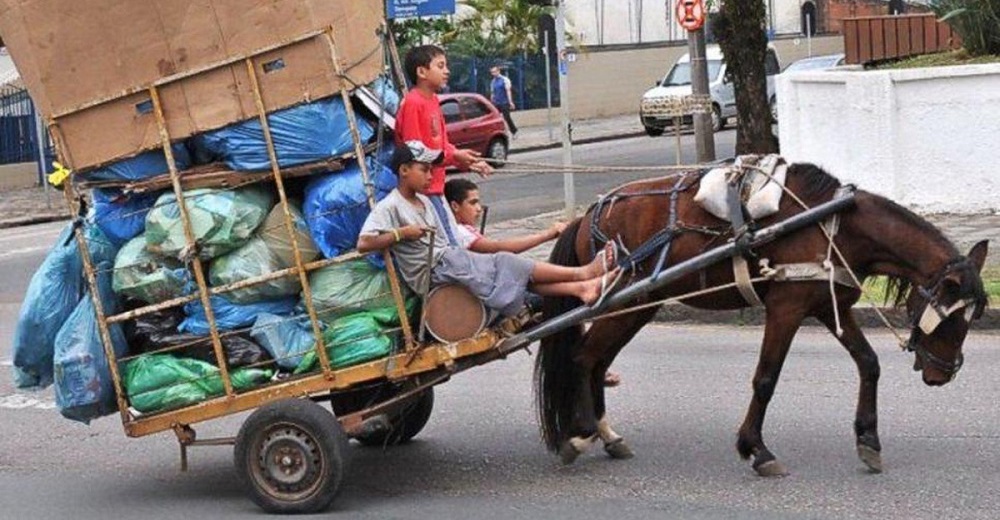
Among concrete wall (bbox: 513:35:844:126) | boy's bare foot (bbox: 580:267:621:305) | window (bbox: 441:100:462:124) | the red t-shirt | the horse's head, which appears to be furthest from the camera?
concrete wall (bbox: 513:35:844:126)

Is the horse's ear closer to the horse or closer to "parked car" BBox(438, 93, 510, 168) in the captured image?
the horse

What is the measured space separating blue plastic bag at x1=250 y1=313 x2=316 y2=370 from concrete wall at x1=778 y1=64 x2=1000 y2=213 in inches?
381

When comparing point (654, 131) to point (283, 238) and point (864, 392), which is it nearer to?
point (864, 392)

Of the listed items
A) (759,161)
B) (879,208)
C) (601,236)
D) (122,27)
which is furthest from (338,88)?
(879,208)

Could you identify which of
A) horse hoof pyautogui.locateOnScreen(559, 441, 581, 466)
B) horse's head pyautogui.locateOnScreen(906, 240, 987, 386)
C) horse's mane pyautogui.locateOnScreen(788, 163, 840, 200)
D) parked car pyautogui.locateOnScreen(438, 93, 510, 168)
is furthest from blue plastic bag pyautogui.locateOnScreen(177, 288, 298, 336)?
parked car pyautogui.locateOnScreen(438, 93, 510, 168)

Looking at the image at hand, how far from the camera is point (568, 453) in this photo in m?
7.74

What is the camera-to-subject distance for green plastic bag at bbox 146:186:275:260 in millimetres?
7223

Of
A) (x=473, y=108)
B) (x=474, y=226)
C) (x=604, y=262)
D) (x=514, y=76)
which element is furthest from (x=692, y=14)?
(x=514, y=76)

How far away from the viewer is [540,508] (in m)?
7.14

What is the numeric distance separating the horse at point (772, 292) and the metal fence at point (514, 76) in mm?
31571

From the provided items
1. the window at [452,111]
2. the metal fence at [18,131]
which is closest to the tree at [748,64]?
the window at [452,111]

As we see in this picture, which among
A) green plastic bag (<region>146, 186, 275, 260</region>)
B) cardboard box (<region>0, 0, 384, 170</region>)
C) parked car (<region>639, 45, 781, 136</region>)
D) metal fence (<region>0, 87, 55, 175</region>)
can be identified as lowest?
parked car (<region>639, 45, 781, 136</region>)

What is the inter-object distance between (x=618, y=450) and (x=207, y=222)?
92.1 inches

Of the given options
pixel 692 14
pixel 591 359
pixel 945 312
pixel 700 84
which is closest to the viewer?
pixel 945 312
